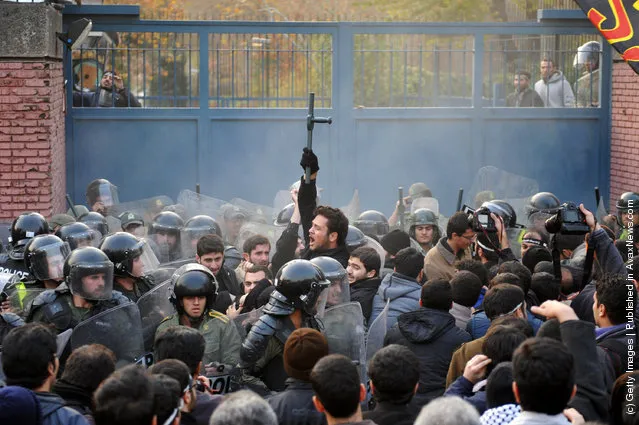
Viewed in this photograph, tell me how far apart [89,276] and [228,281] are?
1.77m

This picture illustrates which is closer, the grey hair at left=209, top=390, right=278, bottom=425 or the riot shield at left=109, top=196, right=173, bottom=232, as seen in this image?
the grey hair at left=209, top=390, right=278, bottom=425

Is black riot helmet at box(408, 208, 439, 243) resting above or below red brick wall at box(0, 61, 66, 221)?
below

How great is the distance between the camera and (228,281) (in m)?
8.36

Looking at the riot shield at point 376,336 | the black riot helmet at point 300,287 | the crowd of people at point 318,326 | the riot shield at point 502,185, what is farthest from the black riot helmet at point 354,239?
the riot shield at point 502,185

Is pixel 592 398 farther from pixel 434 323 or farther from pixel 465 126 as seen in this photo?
pixel 465 126

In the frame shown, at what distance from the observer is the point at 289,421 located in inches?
201

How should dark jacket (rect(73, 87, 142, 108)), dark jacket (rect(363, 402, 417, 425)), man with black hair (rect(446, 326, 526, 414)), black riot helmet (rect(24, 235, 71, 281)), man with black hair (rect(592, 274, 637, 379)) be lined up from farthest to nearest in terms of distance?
dark jacket (rect(73, 87, 142, 108)), black riot helmet (rect(24, 235, 71, 281)), man with black hair (rect(592, 274, 637, 379)), man with black hair (rect(446, 326, 526, 414)), dark jacket (rect(363, 402, 417, 425))

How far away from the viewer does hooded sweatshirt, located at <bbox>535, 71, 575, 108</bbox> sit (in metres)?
14.8

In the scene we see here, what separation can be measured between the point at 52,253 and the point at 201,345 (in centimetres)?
236

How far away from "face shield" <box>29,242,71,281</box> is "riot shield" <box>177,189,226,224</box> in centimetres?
421

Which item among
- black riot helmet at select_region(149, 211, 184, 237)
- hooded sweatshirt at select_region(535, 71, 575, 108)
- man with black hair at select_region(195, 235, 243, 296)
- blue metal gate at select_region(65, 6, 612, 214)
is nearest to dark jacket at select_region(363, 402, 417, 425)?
man with black hair at select_region(195, 235, 243, 296)

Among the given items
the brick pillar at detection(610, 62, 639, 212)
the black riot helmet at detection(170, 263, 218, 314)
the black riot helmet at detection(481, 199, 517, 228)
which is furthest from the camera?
the brick pillar at detection(610, 62, 639, 212)

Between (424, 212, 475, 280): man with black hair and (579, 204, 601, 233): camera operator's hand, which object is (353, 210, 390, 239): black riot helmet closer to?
(424, 212, 475, 280): man with black hair

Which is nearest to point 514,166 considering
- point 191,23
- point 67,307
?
point 191,23
